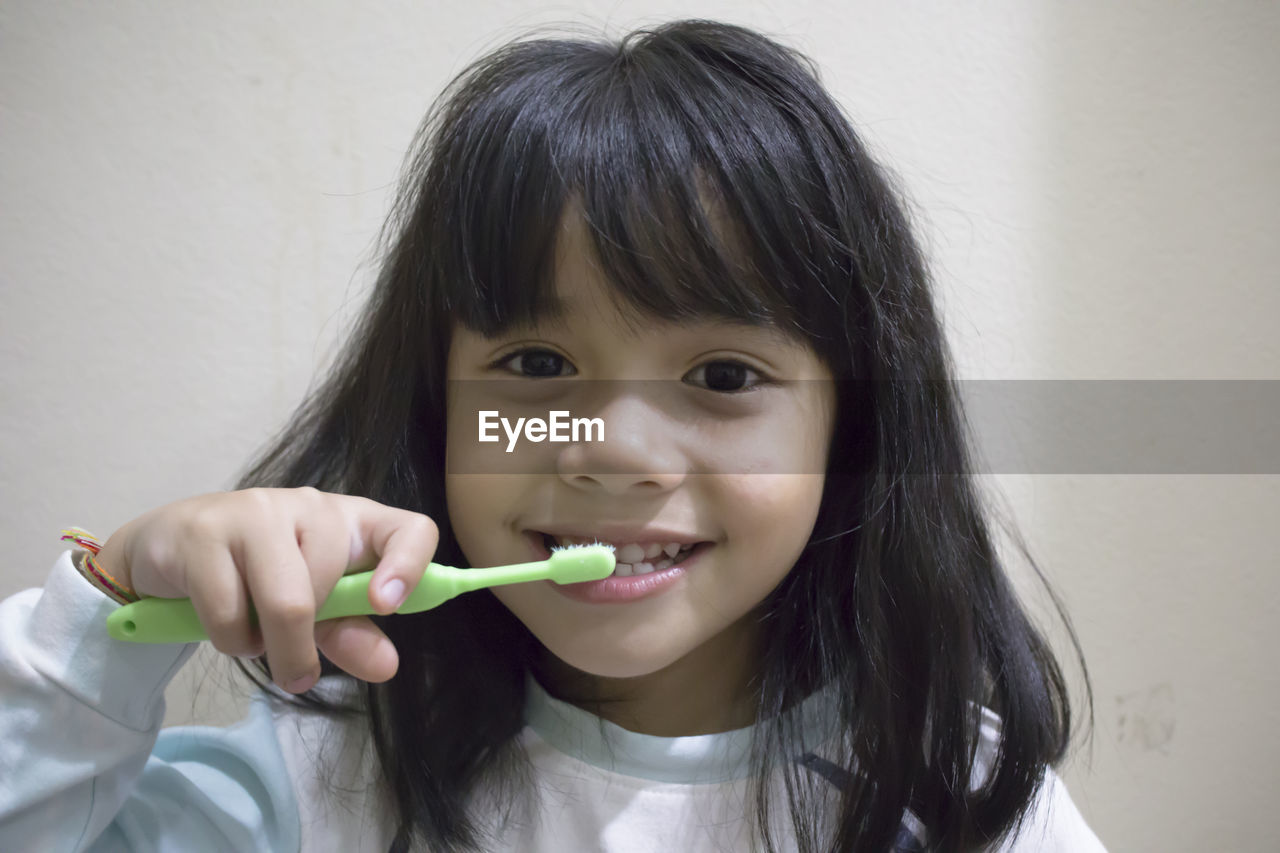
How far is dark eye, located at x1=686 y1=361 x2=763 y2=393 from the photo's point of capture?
0.50m

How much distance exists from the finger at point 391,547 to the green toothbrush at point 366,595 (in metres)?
0.01

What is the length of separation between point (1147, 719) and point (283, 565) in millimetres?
698

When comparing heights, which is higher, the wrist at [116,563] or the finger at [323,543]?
the finger at [323,543]

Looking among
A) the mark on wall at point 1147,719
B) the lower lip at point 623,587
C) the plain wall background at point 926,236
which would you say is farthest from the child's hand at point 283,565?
the mark on wall at point 1147,719

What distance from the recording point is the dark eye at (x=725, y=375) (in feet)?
1.66

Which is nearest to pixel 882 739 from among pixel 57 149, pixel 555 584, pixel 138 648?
pixel 555 584

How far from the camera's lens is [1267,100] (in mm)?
765

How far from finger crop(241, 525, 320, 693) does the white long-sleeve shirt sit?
0.11m

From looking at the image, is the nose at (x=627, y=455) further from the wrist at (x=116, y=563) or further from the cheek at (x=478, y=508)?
the wrist at (x=116, y=563)

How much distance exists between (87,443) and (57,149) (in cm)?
20

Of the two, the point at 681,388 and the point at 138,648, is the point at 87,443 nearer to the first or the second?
the point at 138,648

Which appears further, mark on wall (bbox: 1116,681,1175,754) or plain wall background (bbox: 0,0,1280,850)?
mark on wall (bbox: 1116,681,1175,754)

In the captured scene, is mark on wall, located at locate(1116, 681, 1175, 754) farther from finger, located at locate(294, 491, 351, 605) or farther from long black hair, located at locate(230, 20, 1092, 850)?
finger, located at locate(294, 491, 351, 605)

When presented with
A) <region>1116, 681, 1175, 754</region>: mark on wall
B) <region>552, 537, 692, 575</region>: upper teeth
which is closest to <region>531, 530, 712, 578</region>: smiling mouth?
<region>552, 537, 692, 575</region>: upper teeth
